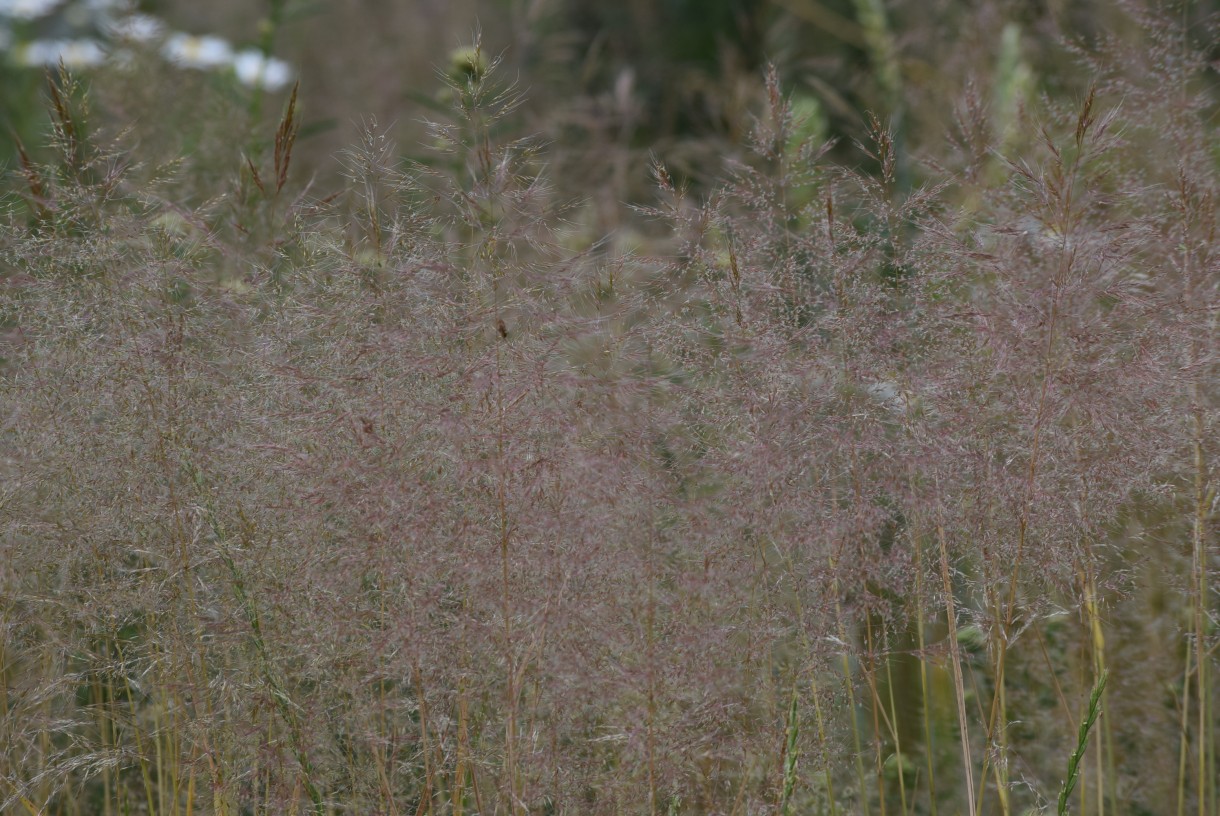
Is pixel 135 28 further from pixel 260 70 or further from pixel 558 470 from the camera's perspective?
pixel 558 470

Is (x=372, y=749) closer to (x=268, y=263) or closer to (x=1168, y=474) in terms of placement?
(x=268, y=263)

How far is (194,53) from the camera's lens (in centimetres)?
578

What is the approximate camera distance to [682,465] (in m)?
1.98

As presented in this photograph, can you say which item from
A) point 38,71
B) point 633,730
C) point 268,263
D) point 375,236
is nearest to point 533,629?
point 633,730

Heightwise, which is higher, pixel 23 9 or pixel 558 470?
pixel 23 9

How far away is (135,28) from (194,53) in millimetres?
2124

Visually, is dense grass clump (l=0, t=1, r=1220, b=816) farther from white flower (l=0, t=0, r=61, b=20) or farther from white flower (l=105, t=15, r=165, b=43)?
white flower (l=0, t=0, r=61, b=20)

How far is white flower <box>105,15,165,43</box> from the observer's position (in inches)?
144

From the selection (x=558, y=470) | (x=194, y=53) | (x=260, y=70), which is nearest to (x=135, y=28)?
(x=260, y=70)

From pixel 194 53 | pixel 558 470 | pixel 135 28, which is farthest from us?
pixel 194 53

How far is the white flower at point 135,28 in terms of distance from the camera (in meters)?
3.67

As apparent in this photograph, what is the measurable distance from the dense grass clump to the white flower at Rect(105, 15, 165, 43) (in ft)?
5.87

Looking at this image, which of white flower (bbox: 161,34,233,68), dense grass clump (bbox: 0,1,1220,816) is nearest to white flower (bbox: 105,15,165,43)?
white flower (bbox: 161,34,233,68)

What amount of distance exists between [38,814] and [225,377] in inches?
28.8
